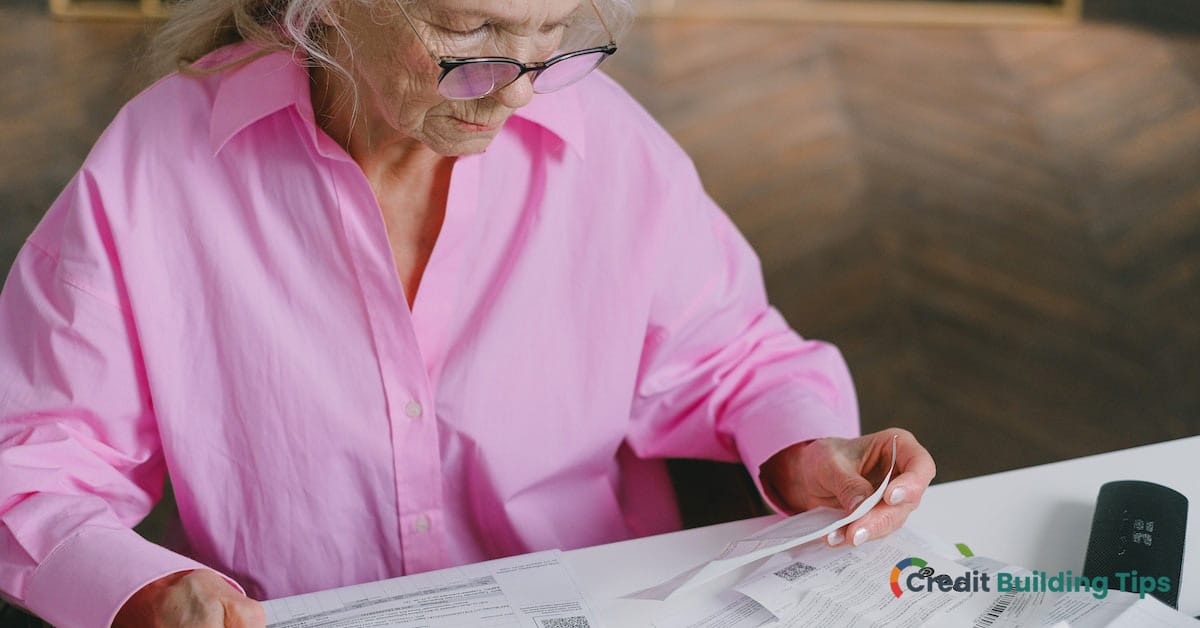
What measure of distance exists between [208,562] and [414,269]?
43 centimetres

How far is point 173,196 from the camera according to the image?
58.5 inches

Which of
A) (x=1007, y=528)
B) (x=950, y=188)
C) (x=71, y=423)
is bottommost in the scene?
A: (x=950, y=188)

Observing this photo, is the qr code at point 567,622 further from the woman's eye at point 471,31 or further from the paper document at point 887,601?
the woman's eye at point 471,31

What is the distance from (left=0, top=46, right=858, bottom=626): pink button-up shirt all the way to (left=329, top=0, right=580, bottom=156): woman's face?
0.10 m

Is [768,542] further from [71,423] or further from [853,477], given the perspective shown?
[71,423]

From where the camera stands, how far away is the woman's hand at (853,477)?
1.39 m

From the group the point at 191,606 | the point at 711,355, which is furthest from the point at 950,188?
the point at 191,606

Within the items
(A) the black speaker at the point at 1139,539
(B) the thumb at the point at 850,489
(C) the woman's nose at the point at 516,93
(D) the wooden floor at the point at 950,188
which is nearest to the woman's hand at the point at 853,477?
(B) the thumb at the point at 850,489

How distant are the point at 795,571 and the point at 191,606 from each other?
0.60 m

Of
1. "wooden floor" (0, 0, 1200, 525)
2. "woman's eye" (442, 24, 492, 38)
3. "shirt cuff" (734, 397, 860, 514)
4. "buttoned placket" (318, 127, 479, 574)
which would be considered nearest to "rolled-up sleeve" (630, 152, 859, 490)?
"shirt cuff" (734, 397, 860, 514)

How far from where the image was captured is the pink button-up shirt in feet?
4.75

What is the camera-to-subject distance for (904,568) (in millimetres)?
1364

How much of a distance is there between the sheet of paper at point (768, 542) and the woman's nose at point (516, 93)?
512 millimetres

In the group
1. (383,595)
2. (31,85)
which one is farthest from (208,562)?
(31,85)
